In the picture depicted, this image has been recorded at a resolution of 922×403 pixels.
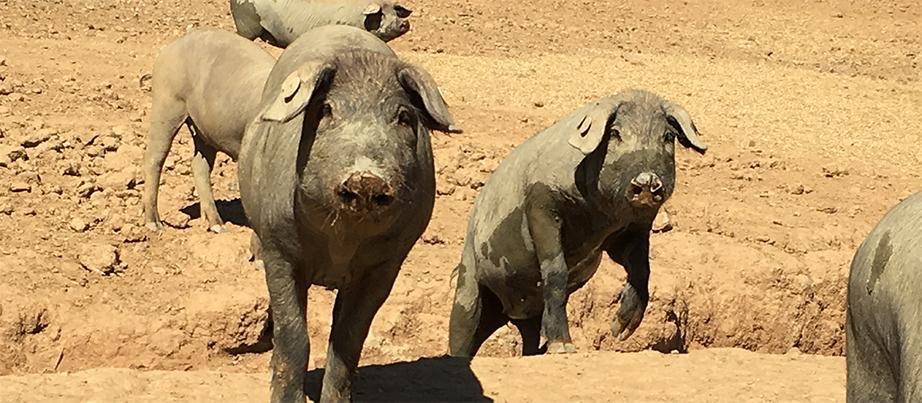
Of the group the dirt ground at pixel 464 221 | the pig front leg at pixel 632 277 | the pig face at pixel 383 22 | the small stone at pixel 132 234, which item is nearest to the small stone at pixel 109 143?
the dirt ground at pixel 464 221

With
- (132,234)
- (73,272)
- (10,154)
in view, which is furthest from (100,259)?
(10,154)

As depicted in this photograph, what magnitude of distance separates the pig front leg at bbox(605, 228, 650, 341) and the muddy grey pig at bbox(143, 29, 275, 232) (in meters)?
3.20

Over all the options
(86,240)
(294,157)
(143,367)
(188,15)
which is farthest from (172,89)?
(188,15)

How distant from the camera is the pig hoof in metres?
10.6

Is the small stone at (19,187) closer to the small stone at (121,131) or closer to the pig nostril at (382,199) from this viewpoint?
the small stone at (121,131)

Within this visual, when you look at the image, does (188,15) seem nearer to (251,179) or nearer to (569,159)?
(569,159)

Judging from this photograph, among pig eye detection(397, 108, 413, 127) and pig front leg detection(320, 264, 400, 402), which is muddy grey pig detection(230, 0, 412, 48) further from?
pig eye detection(397, 108, 413, 127)

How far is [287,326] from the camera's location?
306 inches

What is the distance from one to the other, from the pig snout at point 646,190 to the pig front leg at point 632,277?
0.73 metres

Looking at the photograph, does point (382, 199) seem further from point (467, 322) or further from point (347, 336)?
point (467, 322)

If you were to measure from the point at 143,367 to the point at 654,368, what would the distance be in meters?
3.72

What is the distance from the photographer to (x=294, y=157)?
743 cm

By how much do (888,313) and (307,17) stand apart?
12426 millimetres

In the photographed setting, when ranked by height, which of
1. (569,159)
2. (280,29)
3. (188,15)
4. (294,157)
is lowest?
(188,15)
